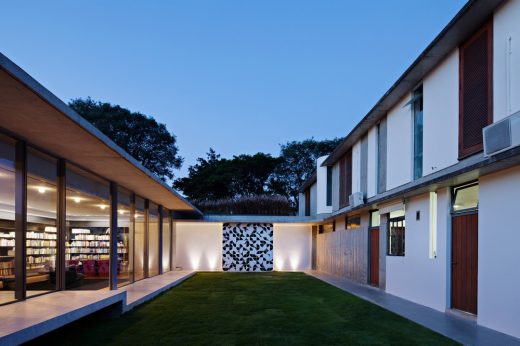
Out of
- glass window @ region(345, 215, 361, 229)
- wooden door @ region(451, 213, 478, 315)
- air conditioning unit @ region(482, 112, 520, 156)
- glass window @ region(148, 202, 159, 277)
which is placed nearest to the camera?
air conditioning unit @ region(482, 112, 520, 156)

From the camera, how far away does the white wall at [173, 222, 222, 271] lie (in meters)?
22.7

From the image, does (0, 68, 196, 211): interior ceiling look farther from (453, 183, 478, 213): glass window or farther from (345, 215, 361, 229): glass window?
(345, 215, 361, 229): glass window

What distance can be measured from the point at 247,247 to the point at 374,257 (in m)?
9.46

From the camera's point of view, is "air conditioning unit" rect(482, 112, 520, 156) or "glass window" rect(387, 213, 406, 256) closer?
"air conditioning unit" rect(482, 112, 520, 156)

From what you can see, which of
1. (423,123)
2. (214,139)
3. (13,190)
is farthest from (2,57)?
(214,139)

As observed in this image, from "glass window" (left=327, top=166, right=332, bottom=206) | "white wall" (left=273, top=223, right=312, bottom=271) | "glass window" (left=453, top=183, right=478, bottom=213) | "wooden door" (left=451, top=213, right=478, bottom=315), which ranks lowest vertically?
"white wall" (left=273, top=223, right=312, bottom=271)

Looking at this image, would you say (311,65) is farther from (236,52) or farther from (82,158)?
(82,158)

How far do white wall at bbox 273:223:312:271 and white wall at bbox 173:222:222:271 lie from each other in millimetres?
2585

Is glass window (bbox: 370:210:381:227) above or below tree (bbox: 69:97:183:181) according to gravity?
below

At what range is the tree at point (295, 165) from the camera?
3994 centimetres

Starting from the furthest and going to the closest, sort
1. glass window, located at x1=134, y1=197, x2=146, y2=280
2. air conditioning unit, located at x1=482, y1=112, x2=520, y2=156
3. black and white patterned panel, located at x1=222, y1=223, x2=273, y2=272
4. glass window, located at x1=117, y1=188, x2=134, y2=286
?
black and white patterned panel, located at x1=222, y1=223, x2=273, y2=272
glass window, located at x1=134, y1=197, x2=146, y2=280
glass window, located at x1=117, y1=188, x2=134, y2=286
air conditioning unit, located at x1=482, y1=112, x2=520, y2=156

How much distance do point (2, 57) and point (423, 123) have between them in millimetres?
8500

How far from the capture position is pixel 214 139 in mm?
74000

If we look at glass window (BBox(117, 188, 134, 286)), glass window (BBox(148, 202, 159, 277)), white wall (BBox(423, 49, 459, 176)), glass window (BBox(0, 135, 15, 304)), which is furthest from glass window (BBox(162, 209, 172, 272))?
glass window (BBox(0, 135, 15, 304))
